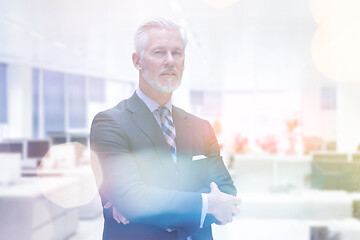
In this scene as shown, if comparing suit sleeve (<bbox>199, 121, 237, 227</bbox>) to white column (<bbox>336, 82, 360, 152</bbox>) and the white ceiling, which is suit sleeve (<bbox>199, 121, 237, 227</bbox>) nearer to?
the white ceiling

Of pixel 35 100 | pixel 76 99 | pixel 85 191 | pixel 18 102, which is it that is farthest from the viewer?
pixel 76 99

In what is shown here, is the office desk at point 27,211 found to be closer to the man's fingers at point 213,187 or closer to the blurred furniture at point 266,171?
the blurred furniture at point 266,171

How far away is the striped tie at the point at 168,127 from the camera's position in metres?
1.05

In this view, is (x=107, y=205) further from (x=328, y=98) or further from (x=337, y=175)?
(x=328, y=98)

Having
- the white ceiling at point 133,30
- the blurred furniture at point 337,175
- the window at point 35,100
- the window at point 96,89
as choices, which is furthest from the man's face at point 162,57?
the window at point 96,89

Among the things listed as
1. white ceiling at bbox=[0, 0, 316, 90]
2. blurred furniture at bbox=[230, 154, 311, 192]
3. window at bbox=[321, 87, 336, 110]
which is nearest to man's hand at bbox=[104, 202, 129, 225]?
white ceiling at bbox=[0, 0, 316, 90]

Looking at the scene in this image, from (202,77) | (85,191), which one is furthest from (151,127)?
(202,77)

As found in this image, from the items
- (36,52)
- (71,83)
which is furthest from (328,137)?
(36,52)

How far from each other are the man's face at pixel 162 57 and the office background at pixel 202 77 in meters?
0.09

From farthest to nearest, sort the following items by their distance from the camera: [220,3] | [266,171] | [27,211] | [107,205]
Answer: [266,171]
[220,3]
[27,211]
[107,205]

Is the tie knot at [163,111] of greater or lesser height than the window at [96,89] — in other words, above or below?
below

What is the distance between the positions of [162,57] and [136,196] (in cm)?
34

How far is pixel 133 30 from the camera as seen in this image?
6.13 meters

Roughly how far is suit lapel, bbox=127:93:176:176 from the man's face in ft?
0.26
